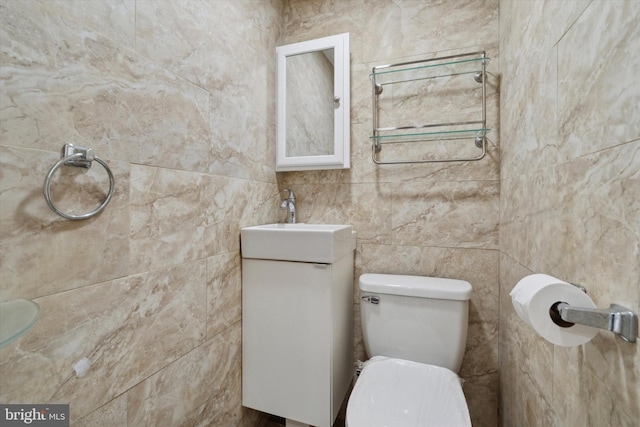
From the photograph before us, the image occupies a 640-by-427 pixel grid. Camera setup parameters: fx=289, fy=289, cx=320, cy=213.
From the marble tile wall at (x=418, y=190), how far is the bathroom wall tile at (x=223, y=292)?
529 millimetres

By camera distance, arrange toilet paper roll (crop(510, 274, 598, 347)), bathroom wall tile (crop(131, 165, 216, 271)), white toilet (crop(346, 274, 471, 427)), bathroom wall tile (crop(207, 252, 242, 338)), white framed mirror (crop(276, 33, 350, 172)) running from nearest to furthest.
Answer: toilet paper roll (crop(510, 274, 598, 347)) → bathroom wall tile (crop(131, 165, 216, 271)) → white toilet (crop(346, 274, 471, 427)) → bathroom wall tile (crop(207, 252, 242, 338)) → white framed mirror (crop(276, 33, 350, 172))

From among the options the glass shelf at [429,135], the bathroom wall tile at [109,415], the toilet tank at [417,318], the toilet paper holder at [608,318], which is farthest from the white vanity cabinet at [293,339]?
the toilet paper holder at [608,318]

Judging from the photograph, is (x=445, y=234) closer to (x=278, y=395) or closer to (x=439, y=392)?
(x=439, y=392)

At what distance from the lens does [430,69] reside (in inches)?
56.2

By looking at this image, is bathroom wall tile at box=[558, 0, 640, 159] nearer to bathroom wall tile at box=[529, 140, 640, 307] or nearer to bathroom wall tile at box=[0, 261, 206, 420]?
bathroom wall tile at box=[529, 140, 640, 307]

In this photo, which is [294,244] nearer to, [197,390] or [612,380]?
[197,390]

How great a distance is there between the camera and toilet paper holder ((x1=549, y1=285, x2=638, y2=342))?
0.44 meters

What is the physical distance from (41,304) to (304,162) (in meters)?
1.14

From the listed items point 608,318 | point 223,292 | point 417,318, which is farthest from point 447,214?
point 223,292

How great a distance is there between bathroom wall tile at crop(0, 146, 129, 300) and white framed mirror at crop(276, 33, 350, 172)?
894 mm

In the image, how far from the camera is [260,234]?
49.5 inches

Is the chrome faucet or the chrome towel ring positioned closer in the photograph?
the chrome towel ring

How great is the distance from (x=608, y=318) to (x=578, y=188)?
293 mm

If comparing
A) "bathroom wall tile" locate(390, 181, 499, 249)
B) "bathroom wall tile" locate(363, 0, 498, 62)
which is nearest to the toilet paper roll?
"bathroom wall tile" locate(390, 181, 499, 249)
